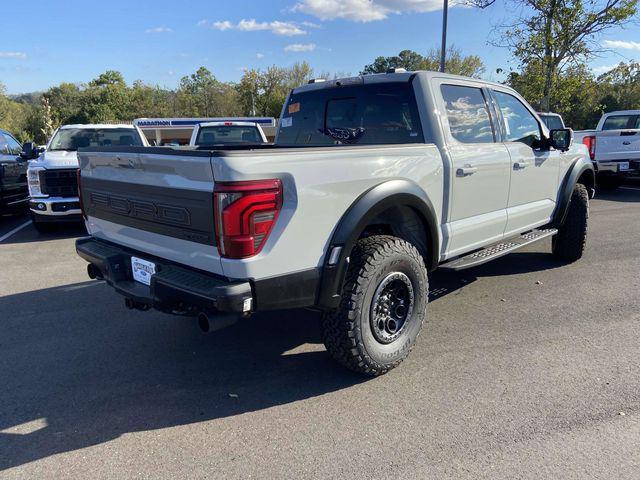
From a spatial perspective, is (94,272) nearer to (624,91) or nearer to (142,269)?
(142,269)

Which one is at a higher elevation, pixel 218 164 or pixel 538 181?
pixel 218 164

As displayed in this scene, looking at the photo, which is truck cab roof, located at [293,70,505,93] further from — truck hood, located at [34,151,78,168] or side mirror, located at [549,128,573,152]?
truck hood, located at [34,151,78,168]

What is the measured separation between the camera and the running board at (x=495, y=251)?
13.1ft

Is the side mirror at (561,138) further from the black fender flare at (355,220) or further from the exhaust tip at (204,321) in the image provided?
the exhaust tip at (204,321)

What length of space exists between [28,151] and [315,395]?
8.12 m

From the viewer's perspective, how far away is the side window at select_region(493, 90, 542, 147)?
188 inches

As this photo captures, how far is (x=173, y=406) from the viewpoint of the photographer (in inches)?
119

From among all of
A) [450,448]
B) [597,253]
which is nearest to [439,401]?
[450,448]

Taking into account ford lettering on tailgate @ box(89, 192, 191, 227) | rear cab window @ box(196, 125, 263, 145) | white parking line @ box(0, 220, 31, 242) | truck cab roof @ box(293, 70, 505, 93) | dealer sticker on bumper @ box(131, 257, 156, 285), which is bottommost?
white parking line @ box(0, 220, 31, 242)

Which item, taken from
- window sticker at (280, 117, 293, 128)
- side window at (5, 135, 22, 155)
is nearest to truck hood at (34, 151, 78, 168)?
side window at (5, 135, 22, 155)

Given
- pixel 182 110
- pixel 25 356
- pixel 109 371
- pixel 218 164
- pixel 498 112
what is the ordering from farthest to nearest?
pixel 182 110
pixel 498 112
pixel 25 356
pixel 109 371
pixel 218 164

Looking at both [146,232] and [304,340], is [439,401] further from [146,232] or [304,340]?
[146,232]

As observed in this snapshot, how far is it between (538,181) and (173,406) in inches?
164

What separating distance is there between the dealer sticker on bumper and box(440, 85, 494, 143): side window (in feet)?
8.37
